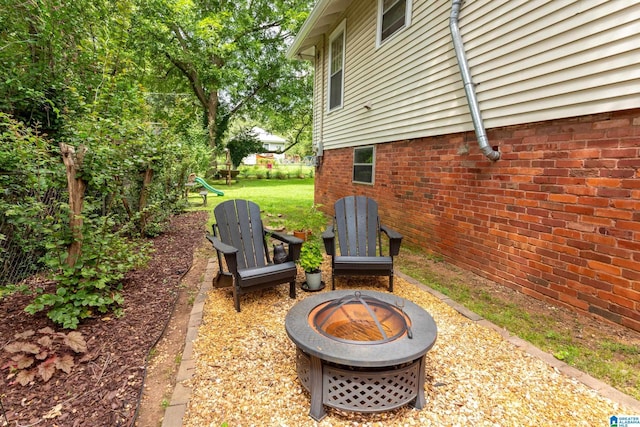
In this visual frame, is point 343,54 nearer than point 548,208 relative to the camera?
No

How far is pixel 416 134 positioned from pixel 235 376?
12.8ft

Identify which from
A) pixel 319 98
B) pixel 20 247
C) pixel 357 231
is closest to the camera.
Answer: pixel 20 247

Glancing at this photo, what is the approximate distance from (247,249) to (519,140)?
9.77 feet

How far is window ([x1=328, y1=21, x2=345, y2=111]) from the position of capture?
6871mm

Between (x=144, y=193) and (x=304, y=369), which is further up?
(x=144, y=193)

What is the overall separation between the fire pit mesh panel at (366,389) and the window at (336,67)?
6.41m

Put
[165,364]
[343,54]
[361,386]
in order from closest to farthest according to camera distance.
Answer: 1. [361,386]
2. [165,364]
3. [343,54]

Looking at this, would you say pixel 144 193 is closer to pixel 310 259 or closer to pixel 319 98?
pixel 310 259

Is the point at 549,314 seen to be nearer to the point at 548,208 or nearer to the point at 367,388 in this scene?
the point at 548,208

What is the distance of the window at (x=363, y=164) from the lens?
19.3 ft

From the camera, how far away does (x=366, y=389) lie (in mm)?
1548

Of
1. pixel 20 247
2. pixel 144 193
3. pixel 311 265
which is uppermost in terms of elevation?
pixel 144 193

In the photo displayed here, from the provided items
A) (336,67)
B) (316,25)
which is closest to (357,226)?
(336,67)

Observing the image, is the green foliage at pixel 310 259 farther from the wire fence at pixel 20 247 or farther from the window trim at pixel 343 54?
the window trim at pixel 343 54
